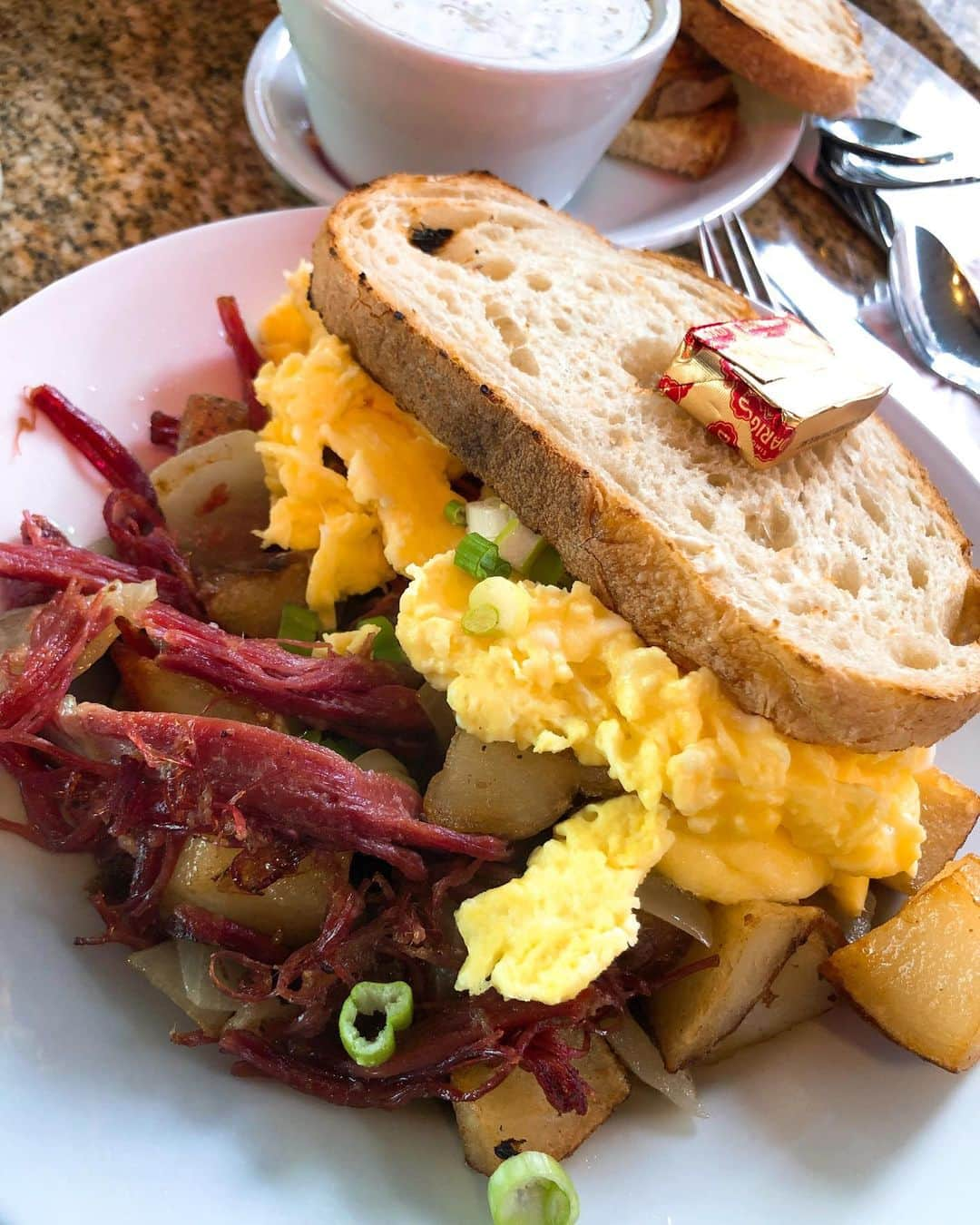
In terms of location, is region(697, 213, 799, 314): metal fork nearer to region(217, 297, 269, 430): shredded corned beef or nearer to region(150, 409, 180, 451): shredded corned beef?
region(217, 297, 269, 430): shredded corned beef

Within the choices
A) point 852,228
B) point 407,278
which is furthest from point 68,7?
point 852,228

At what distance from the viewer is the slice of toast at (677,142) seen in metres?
2.84

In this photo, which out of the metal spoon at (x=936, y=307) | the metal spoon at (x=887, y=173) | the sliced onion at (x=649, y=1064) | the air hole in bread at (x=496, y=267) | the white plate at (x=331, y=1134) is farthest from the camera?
the metal spoon at (x=887, y=173)

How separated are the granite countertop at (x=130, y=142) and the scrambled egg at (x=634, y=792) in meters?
1.65

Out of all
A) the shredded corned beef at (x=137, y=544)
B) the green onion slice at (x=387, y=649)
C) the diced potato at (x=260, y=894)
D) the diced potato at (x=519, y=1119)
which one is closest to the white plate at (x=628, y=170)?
the shredded corned beef at (x=137, y=544)

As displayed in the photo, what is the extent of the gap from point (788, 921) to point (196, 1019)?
33.2 inches

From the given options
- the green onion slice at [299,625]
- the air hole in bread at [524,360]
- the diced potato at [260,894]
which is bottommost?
the diced potato at [260,894]

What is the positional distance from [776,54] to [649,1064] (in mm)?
2733

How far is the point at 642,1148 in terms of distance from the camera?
137 cm

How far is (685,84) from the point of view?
2896mm

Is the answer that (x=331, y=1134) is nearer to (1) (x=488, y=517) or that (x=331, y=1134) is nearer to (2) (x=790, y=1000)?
(2) (x=790, y=1000)

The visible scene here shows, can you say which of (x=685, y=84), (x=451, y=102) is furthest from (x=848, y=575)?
(x=685, y=84)

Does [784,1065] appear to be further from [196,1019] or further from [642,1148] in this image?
[196,1019]

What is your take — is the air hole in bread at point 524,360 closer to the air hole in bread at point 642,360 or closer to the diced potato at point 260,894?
the air hole in bread at point 642,360
